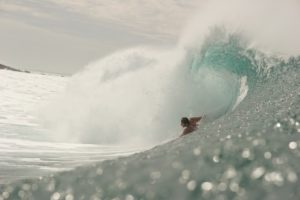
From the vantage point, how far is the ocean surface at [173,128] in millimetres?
2713

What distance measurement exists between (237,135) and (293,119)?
423mm

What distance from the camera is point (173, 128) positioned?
60.3 ft

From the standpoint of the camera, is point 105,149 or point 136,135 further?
point 136,135

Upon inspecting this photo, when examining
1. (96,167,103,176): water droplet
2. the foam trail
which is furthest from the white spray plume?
(96,167,103,176): water droplet

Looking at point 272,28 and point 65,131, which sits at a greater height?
point 272,28

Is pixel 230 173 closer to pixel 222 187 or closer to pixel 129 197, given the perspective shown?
pixel 222 187

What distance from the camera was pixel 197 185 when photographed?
2.67 m

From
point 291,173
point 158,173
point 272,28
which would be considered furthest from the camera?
point 272,28

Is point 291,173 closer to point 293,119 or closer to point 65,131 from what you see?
point 293,119

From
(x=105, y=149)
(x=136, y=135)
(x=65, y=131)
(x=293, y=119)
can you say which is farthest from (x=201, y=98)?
(x=293, y=119)

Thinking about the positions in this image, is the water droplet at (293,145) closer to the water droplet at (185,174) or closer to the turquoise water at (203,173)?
the turquoise water at (203,173)

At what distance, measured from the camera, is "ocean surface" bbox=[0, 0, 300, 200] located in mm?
2713

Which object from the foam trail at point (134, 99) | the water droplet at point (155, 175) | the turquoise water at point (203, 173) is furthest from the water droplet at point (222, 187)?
the foam trail at point (134, 99)

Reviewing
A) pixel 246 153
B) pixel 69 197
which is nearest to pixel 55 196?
pixel 69 197
